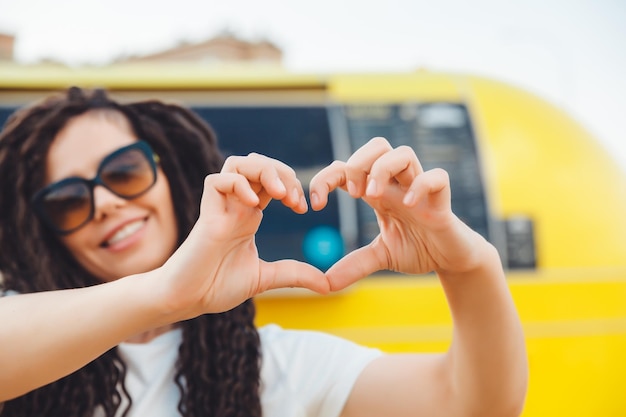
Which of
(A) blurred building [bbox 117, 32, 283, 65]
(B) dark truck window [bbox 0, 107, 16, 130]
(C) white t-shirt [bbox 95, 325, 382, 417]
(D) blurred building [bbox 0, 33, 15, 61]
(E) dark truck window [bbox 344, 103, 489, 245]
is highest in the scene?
(D) blurred building [bbox 0, 33, 15, 61]

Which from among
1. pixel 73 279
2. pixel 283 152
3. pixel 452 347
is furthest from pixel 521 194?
pixel 73 279

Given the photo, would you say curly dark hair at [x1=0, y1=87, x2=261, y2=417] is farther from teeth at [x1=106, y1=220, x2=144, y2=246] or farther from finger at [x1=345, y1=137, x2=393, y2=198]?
finger at [x1=345, y1=137, x2=393, y2=198]

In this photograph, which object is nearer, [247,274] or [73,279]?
[247,274]

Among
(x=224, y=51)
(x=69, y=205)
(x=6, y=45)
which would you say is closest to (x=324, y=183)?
(x=69, y=205)

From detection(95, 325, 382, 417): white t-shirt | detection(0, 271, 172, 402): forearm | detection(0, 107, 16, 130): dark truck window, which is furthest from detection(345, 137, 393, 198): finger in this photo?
detection(0, 107, 16, 130): dark truck window

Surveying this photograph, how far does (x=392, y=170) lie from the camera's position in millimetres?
1022

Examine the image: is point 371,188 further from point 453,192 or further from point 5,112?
point 5,112

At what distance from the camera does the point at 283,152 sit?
10.0 ft

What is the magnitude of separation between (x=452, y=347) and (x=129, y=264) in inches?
29.1

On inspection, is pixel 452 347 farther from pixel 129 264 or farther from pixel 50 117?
pixel 50 117

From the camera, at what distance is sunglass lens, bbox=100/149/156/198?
5.06ft

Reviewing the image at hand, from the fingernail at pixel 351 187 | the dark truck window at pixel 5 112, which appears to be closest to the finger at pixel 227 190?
the fingernail at pixel 351 187

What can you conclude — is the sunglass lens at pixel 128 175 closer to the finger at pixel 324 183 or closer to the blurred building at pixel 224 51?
the finger at pixel 324 183

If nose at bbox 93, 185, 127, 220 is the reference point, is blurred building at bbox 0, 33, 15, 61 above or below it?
above
